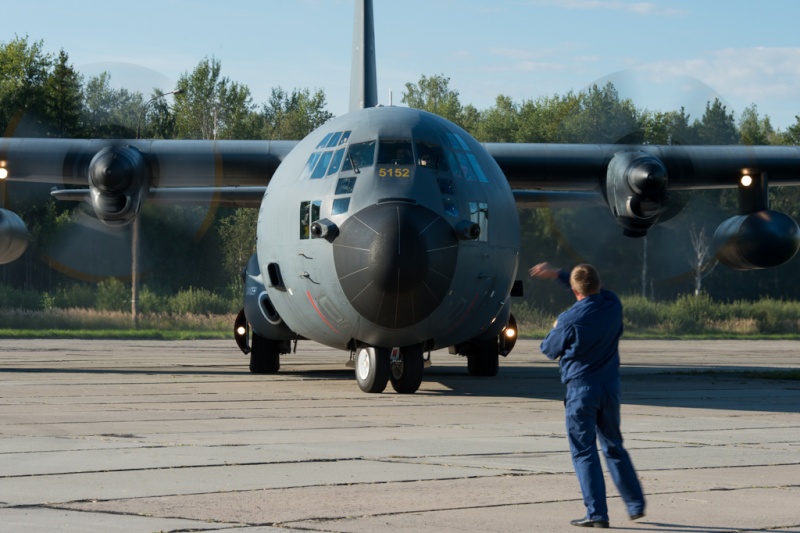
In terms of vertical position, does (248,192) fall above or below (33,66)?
below

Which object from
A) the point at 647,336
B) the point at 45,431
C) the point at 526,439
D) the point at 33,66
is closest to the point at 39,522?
the point at 45,431

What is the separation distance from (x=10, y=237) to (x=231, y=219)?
4627 centimetres

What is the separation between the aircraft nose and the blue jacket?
6.06 meters

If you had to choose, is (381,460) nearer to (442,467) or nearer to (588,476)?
(442,467)

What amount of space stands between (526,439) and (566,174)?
11556 millimetres

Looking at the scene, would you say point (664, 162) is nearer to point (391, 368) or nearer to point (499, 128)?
point (391, 368)

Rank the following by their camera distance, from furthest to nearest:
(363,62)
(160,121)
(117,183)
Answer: (160,121) → (363,62) → (117,183)

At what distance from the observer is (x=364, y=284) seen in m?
13.1

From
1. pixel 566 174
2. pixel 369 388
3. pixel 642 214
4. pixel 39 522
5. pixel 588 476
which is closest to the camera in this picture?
pixel 39 522

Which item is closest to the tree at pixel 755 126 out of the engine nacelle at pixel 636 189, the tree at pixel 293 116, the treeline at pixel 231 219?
the treeline at pixel 231 219

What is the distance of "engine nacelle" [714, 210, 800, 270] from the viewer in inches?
775

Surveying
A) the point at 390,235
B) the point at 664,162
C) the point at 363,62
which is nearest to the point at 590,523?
the point at 390,235

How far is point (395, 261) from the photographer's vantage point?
1282cm

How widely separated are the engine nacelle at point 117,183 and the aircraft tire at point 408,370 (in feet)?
20.4
